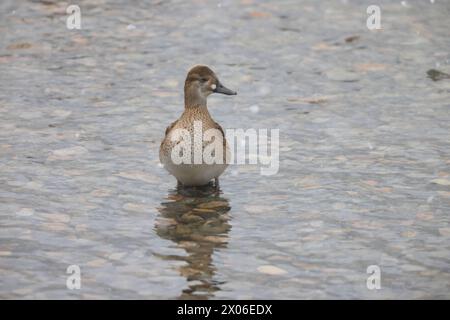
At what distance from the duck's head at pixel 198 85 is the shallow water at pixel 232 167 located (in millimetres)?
943

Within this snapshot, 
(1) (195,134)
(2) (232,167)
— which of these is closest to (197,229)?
(1) (195,134)

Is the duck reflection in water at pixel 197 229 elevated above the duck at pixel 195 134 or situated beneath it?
situated beneath

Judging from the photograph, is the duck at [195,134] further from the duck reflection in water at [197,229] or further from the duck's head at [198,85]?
the duck reflection in water at [197,229]

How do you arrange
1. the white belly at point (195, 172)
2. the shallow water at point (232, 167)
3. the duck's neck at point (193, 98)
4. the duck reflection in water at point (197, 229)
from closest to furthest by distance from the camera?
the duck reflection in water at point (197, 229), the shallow water at point (232, 167), the white belly at point (195, 172), the duck's neck at point (193, 98)

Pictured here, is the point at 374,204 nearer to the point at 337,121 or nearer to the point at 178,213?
the point at 178,213

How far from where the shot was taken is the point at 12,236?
27.1 feet

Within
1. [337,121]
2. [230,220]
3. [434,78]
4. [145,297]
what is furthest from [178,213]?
[434,78]

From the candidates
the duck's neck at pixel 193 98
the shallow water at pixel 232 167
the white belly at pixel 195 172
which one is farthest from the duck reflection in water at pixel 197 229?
the duck's neck at pixel 193 98

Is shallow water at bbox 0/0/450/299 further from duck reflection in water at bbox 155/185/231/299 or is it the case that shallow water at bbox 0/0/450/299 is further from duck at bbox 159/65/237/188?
duck at bbox 159/65/237/188

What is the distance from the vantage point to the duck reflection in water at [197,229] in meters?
7.42

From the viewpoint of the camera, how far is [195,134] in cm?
922

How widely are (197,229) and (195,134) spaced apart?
1.14m

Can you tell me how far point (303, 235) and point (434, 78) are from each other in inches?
220

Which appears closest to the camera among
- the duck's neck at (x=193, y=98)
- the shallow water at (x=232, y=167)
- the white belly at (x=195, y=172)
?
the shallow water at (x=232, y=167)
